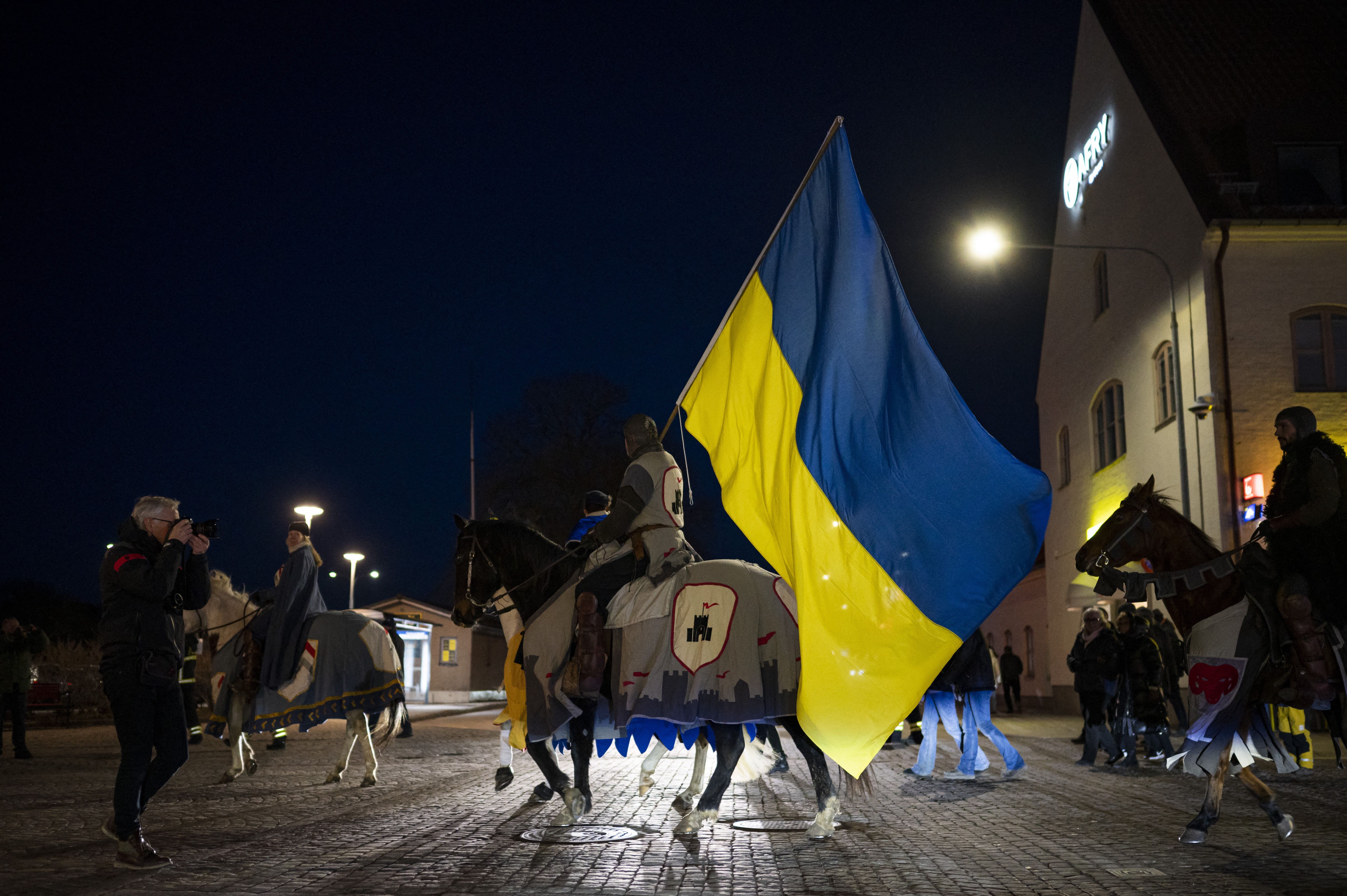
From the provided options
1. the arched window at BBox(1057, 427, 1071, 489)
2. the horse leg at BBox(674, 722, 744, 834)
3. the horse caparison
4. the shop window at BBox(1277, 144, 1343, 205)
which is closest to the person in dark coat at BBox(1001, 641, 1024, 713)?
the arched window at BBox(1057, 427, 1071, 489)

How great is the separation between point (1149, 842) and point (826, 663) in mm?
2596

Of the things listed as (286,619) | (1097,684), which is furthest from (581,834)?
(1097,684)

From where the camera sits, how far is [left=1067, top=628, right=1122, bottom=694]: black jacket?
47.4 ft

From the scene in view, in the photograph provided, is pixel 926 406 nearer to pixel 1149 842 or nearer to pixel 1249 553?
pixel 1249 553

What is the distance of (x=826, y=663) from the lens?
7.15 meters

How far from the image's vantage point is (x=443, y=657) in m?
39.0

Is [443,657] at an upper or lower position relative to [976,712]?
lower

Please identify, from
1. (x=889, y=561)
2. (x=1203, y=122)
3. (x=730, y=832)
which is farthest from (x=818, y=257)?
(x=1203, y=122)

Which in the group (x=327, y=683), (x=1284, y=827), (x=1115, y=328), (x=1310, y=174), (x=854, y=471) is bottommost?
(x=1284, y=827)

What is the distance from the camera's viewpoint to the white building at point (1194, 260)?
72.9 feet

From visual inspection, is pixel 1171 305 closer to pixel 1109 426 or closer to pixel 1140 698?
pixel 1109 426

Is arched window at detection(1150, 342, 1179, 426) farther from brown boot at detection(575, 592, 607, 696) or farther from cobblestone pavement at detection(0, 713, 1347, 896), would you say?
brown boot at detection(575, 592, 607, 696)

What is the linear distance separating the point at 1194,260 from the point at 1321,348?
2965mm

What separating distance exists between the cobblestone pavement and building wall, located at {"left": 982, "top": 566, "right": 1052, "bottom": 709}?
2256cm
